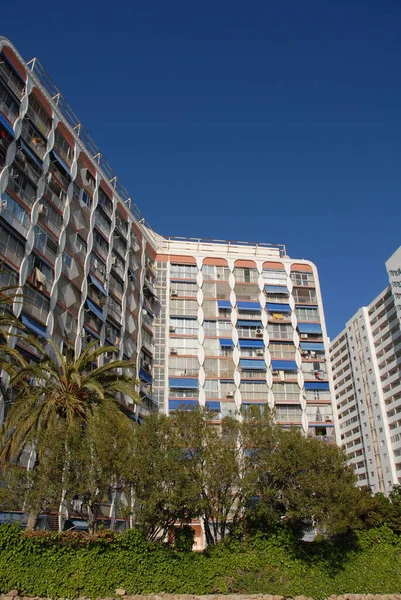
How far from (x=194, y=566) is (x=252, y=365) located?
37.4 m

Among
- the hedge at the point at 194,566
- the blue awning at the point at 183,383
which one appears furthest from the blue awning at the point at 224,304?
the hedge at the point at 194,566

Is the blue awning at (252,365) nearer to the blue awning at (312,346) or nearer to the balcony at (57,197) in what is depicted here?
the blue awning at (312,346)

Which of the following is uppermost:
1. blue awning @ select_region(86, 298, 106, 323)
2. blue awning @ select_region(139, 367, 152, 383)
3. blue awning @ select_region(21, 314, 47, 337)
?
blue awning @ select_region(86, 298, 106, 323)

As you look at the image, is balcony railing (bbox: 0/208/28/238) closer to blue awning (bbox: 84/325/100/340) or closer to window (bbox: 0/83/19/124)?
window (bbox: 0/83/19/124)

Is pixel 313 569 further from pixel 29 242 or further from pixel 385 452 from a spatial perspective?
pixel 385 452

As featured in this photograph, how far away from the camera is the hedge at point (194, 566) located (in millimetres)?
23531

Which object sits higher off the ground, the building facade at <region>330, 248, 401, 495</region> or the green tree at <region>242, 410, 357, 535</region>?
the building facade at <region>330, 248, 401, 495</region>

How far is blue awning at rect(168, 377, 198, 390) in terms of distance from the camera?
199ft

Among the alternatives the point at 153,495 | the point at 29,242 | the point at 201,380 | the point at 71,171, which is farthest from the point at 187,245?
the point at 153,495

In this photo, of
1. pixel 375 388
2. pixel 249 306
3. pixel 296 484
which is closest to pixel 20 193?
pixel 296 484

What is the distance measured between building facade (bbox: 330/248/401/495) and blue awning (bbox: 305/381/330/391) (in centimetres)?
1086

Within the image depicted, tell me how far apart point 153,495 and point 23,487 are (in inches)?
257

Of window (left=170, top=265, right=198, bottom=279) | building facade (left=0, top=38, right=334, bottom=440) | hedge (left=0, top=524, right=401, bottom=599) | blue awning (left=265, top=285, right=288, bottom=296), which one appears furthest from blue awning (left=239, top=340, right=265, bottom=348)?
hedge (left=0, top=524, right=401, bottom=599)

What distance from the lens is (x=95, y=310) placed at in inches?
1854
